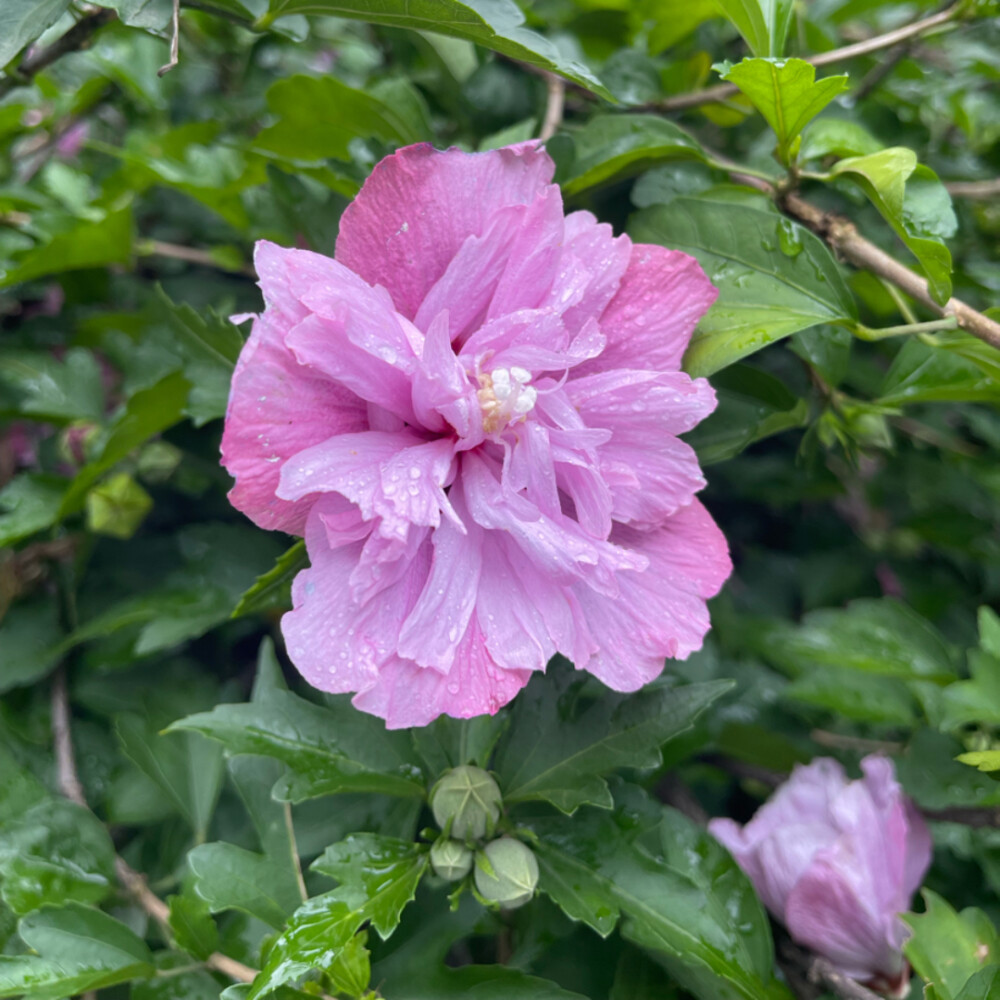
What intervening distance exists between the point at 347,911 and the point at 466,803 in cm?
15

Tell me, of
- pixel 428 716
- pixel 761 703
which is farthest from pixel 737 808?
pixel 428 716

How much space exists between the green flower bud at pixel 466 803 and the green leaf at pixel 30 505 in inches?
26.6

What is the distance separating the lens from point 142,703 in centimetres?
123

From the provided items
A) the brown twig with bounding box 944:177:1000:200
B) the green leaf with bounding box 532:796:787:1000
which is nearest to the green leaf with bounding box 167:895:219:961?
the green leaf with bounding box 532:796:787:1000

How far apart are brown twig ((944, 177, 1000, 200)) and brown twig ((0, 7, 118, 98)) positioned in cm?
123

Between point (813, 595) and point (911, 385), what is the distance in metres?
0.69

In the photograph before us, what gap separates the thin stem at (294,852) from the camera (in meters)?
0.90

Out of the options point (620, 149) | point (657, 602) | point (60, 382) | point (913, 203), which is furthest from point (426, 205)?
point (60, 382)

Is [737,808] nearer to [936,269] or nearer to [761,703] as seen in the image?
[761,703]

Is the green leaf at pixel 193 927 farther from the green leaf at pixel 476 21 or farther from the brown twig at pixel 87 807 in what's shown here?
the green leaf at pixel 476 21

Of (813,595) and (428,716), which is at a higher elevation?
(428,716)

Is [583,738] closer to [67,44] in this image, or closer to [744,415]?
[744,415]

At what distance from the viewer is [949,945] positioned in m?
0.91

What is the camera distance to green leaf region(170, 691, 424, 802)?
848 millimetres
